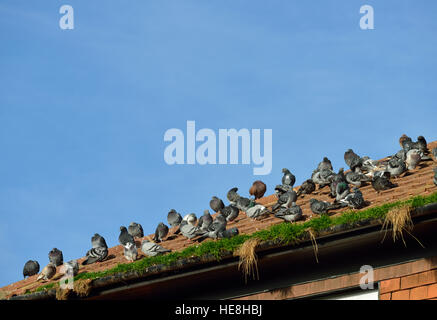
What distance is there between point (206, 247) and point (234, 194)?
7186 millimetres

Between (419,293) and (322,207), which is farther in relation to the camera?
(322,207)

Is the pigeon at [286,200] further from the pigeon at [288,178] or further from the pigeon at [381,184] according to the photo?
the pigeon at [288,178]

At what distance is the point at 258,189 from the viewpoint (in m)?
15.7

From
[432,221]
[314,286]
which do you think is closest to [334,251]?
[314,286]

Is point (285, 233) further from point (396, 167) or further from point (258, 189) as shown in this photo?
point (258, 189)

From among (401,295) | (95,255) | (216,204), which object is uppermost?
(216,204)

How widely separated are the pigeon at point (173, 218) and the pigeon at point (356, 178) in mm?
3683

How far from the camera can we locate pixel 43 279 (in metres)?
12.4

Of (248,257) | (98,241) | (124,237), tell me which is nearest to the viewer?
(248,257)

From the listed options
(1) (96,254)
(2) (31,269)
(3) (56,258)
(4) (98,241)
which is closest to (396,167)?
(1) (96,254)

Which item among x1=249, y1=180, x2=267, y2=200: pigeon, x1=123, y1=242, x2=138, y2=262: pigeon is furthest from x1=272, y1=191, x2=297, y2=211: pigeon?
x1=249, y1=180, x2=267, y2=200: pigeon

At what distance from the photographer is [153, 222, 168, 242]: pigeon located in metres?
13.0

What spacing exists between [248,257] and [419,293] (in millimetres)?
1895
